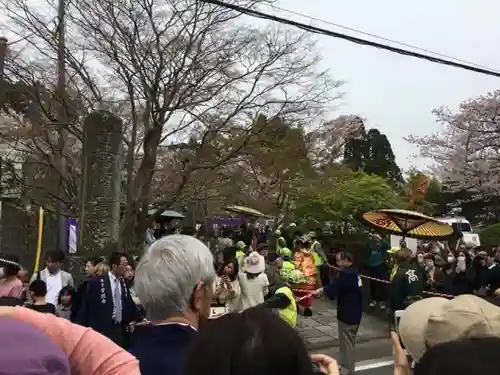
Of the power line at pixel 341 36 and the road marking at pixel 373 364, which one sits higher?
the power line at pixel 341 36

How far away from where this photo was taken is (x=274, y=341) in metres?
1.27

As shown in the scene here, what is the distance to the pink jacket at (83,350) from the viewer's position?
1.51 m

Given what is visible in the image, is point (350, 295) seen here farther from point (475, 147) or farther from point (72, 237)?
point (475, 147)

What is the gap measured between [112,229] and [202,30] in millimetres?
4180

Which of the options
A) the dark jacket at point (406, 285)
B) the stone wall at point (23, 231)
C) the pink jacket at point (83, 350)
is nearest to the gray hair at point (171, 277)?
the pink jacket at point (83, 350)

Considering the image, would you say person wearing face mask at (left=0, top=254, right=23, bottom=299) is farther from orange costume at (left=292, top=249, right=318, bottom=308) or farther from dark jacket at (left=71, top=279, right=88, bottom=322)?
orange costume at (left=292, top=249, right=318, bottom=308)

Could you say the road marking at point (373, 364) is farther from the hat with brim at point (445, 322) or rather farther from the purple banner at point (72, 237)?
the hat with brim at point (445, 322)

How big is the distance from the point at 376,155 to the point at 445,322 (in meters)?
40.3

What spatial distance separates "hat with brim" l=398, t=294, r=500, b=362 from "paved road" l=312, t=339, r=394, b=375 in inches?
235

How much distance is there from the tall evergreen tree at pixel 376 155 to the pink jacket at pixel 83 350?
127 feet

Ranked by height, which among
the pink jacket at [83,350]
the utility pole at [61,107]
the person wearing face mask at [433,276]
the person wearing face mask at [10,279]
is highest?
the utility pole at [61,107]

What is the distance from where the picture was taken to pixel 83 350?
153 centimetres

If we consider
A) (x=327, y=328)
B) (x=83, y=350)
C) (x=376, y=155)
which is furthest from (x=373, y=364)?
(x=376, y=155)

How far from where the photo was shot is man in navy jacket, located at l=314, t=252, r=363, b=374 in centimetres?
685
